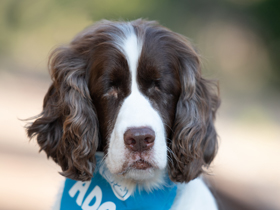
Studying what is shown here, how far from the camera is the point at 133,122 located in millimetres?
2910

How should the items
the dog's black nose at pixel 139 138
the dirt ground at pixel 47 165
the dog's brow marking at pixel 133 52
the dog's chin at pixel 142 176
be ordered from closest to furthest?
1. the dog's black nose at pixel 139 138
2. the dog's chin at pixel 142 176
3. the dog's brow marking at pixel 133 52
4. the dirt ground at pixel 47 165

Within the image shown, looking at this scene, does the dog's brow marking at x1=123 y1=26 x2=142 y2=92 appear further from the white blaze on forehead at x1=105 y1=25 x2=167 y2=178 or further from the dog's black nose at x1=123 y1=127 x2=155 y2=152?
the dog's black nose at x1=123 y1=127 x2=155 y2=152

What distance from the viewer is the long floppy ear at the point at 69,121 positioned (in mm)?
3311

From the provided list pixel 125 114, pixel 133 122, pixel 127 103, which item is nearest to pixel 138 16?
pixel 127 103

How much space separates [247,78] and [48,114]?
1001cm

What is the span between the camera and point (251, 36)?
39.6ft

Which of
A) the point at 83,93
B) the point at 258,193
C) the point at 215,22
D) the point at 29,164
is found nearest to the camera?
the point at 83,93

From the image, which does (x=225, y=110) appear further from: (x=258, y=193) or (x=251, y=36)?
(x=258, y=193)

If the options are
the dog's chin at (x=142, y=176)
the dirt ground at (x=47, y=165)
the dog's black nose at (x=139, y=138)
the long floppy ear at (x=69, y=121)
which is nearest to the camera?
the dog's black nose at (x=139, y=138)

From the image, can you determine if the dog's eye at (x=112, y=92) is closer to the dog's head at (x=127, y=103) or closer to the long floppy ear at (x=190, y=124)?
the dog's head at (x=127, y=103)

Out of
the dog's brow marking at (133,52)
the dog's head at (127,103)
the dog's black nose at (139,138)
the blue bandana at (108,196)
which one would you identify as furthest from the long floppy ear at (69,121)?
the dog's black nose at (139,138)

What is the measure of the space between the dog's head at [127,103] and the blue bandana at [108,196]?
0.16 m

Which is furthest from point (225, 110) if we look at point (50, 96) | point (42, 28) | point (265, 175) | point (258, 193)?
point (50, 96)

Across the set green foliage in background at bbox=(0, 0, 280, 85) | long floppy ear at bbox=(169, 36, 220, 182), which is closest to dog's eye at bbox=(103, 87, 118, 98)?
long floppy ear at bbox=(169, 36, 220, 182)
